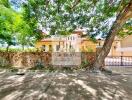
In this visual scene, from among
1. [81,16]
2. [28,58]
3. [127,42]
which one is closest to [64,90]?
[81,16]

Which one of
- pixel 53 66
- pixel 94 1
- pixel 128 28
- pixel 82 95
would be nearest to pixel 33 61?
pixel 53 66

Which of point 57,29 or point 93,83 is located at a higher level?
point 57,29

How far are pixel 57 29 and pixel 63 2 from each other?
351 cm

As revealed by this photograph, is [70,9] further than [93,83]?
Yes

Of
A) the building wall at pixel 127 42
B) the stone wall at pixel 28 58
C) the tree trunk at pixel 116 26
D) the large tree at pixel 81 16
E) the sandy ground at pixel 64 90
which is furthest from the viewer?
the building wall at pixel 127 42

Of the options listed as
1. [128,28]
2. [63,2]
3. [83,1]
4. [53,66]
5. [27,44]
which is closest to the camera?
[63,2]

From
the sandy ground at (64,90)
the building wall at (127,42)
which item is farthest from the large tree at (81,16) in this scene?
the building wall at (127,42)

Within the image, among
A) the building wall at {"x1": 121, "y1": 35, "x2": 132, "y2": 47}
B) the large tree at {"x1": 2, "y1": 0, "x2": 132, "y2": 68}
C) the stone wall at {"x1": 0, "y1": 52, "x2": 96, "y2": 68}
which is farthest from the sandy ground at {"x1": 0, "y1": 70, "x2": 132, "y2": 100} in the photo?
the building wall at {"x1": 121, "y1": 35, "x2": 132, "y2": 47}

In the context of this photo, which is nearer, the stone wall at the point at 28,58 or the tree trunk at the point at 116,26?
the tree trunk at the point at 116,26

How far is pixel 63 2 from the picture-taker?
13.8 m

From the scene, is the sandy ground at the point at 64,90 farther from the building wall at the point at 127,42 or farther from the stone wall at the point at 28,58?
the building wall at the point at 127,42

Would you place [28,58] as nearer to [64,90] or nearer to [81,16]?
[81,16]

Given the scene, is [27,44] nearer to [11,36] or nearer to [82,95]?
[11,36]

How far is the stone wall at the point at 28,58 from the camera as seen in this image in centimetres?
1720
